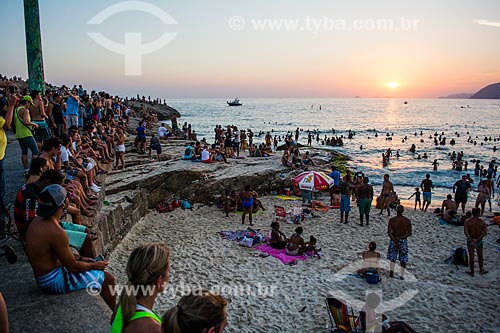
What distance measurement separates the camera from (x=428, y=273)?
28.9ft

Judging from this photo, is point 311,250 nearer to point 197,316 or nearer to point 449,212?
point 449,212

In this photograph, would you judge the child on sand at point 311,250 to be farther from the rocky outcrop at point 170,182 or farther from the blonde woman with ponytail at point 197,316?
the blonde woman with ponytail at point 197,316

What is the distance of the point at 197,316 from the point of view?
188 cm

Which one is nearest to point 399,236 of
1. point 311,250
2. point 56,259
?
point 311,250

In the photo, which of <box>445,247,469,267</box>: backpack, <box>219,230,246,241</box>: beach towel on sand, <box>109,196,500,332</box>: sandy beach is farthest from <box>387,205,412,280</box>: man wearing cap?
<box>219,230,246,241</box>: beach towel on sand

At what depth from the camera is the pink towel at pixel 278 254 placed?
9242 millimetres

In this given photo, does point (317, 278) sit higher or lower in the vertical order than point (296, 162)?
lower

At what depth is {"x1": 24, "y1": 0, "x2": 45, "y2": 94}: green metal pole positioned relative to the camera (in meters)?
11.6

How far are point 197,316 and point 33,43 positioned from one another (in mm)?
13431

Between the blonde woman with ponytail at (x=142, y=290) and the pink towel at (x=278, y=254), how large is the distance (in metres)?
7.20

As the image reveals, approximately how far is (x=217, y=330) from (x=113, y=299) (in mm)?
2449

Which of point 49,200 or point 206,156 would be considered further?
point 206,156

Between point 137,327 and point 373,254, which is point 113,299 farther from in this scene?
point 373,254

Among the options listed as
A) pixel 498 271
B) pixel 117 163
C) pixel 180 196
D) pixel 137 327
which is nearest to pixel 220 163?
pixel 180 196
